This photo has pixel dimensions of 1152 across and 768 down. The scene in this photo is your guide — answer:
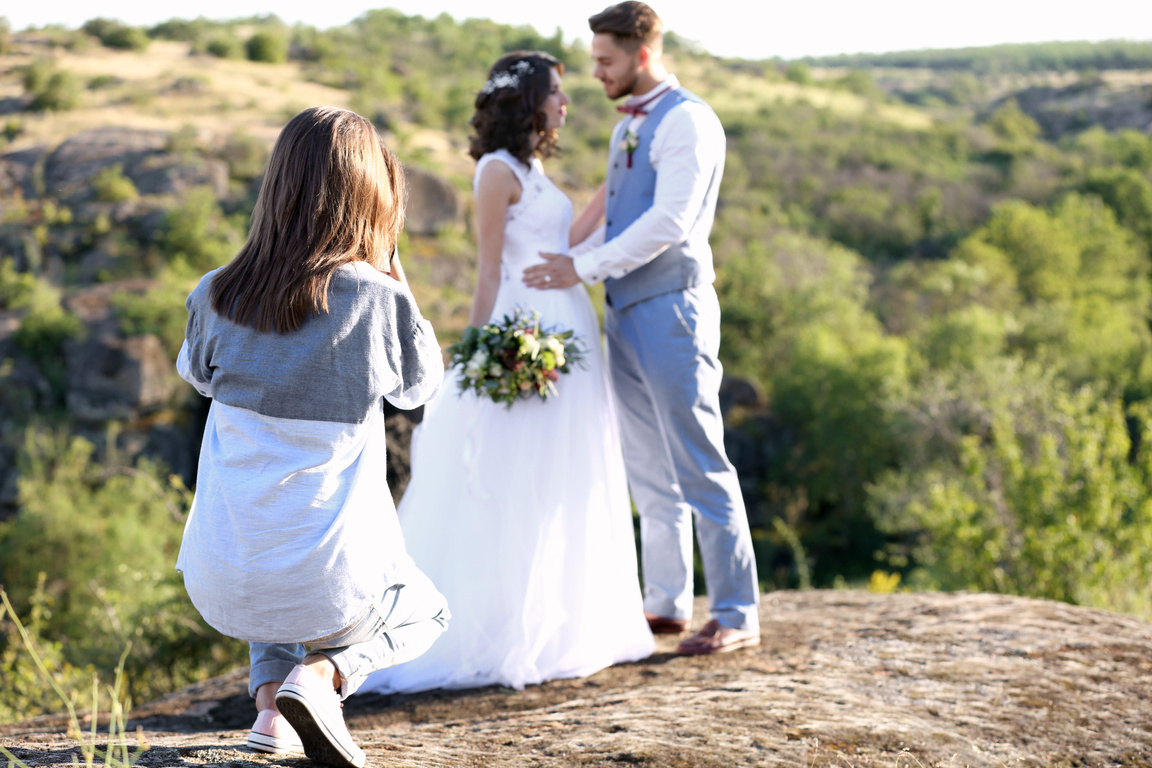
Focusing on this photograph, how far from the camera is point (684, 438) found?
364 centimetres

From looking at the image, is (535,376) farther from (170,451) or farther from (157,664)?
(170,451)

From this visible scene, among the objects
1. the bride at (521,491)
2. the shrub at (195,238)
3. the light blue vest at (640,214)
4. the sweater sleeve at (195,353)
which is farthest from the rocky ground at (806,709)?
the shrub at (195,238)

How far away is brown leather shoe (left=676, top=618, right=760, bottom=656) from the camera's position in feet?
12.0

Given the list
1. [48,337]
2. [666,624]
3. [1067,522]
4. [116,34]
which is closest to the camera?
[666,624]

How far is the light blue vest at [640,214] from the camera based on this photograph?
369 cm

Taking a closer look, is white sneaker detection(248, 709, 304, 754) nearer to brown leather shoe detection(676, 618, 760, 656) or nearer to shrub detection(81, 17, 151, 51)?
brown leather shoe detection(676, 618, 760, 656)

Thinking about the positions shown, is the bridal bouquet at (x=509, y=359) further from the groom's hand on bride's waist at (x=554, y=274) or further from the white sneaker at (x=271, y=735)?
the white sneaker at (x=271, y=735)

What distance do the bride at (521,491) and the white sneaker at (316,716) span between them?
4.21ft

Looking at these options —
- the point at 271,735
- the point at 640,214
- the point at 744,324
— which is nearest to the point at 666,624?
the point at 640,214

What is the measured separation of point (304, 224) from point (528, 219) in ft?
5.85

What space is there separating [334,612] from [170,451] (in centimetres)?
1750

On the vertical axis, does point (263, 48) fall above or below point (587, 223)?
above

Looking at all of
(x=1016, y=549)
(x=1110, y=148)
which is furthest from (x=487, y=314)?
(x=1110, y=148)

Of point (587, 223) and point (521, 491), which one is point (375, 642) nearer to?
point (521, 491)
